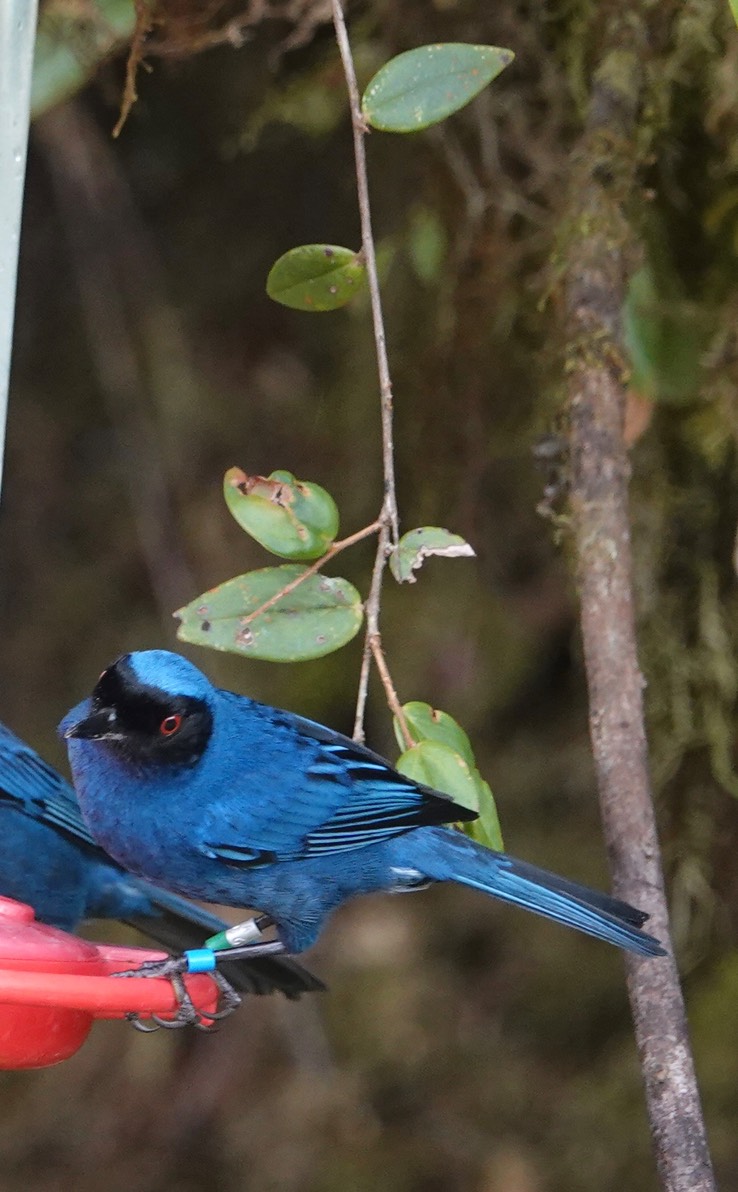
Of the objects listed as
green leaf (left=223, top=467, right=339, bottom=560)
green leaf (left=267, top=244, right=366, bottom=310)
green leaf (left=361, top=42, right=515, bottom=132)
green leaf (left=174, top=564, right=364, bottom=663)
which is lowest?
green leaf (left=174, top=564, right=364, bottom=663)

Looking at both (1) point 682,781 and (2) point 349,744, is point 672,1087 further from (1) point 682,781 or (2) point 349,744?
(1) point 682,781

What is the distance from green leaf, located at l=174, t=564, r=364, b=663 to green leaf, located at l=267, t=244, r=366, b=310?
487 millimetres

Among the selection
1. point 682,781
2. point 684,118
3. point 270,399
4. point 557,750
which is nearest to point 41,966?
point 682,781

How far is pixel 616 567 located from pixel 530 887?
0.61 meters

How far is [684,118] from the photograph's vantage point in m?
3.39

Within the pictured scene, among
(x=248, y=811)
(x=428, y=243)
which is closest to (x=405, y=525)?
(x=428, y=243)

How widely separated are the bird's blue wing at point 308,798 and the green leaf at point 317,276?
2.65 feet

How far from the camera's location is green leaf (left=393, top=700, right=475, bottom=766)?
2.46 metres

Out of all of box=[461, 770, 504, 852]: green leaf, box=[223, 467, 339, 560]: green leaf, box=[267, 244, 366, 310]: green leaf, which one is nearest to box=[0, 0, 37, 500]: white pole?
box=[223, 467, 339, 560]: green leaf

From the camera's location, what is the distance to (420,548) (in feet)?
8.02

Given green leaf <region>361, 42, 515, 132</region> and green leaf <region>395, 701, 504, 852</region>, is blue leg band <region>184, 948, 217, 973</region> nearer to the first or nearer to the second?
green leaf <region>395, 701, 504, 852</region>

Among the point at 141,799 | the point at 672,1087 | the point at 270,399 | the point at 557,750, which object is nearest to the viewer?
the point at 672,1087

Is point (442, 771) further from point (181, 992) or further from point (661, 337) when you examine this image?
point (661, 337)

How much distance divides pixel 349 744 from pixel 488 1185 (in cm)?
248
